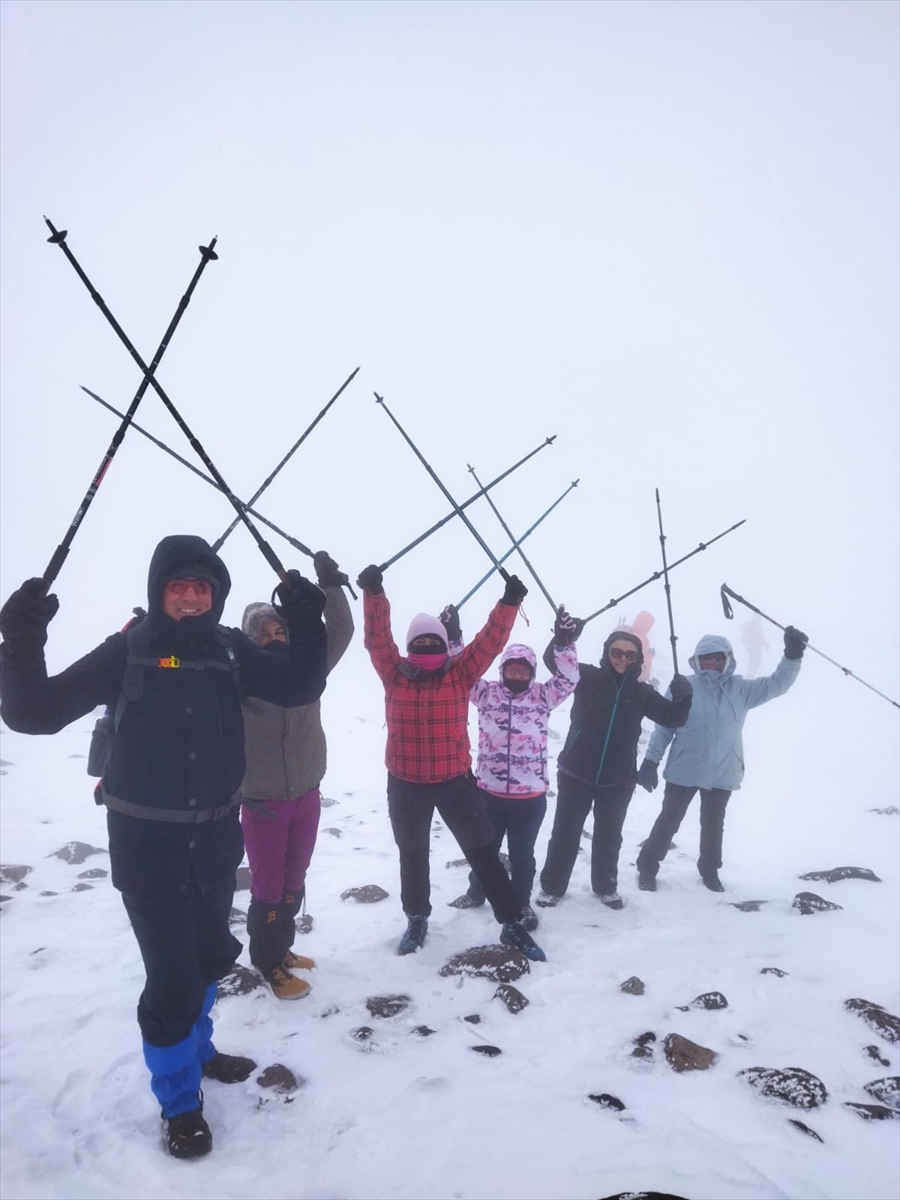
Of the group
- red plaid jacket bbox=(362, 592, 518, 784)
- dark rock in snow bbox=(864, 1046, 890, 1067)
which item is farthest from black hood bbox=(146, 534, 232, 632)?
dark rock in snow bbox=(864, 1046, 890, 1067)

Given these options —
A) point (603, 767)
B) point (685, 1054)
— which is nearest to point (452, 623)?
point (603, 767)

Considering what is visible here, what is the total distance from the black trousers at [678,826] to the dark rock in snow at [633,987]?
2503 millimetres

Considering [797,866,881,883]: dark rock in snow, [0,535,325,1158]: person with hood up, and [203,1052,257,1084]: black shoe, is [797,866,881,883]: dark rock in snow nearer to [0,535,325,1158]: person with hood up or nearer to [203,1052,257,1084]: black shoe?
[203,1052,257,1084]: black shoe

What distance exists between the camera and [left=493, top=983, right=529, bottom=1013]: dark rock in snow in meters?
4.21

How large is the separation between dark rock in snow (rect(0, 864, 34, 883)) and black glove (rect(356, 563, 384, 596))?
17.4 feet

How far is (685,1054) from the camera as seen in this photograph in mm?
3668

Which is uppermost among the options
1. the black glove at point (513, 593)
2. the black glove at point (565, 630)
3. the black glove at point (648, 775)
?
the black glove at point (513, 593)

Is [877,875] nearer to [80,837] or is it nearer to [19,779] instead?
[80,837]

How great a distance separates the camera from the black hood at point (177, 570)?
3225 millimetres

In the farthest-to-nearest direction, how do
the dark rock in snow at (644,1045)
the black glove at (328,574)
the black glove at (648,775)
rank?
the black glove at (648,775) → the black glove at (328,574) → the dark rock in snow at (644,1045)

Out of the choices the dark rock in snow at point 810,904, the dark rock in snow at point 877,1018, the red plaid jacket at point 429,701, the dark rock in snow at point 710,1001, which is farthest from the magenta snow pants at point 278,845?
the dark rock in snow at point 810,904

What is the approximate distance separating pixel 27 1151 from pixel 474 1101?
217cm

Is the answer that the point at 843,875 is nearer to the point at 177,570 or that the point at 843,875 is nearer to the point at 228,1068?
the point at 228,1068

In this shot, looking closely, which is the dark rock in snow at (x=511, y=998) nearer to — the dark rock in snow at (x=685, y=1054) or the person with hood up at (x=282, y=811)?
the dark rock in snow at (x=685, y=1054)
